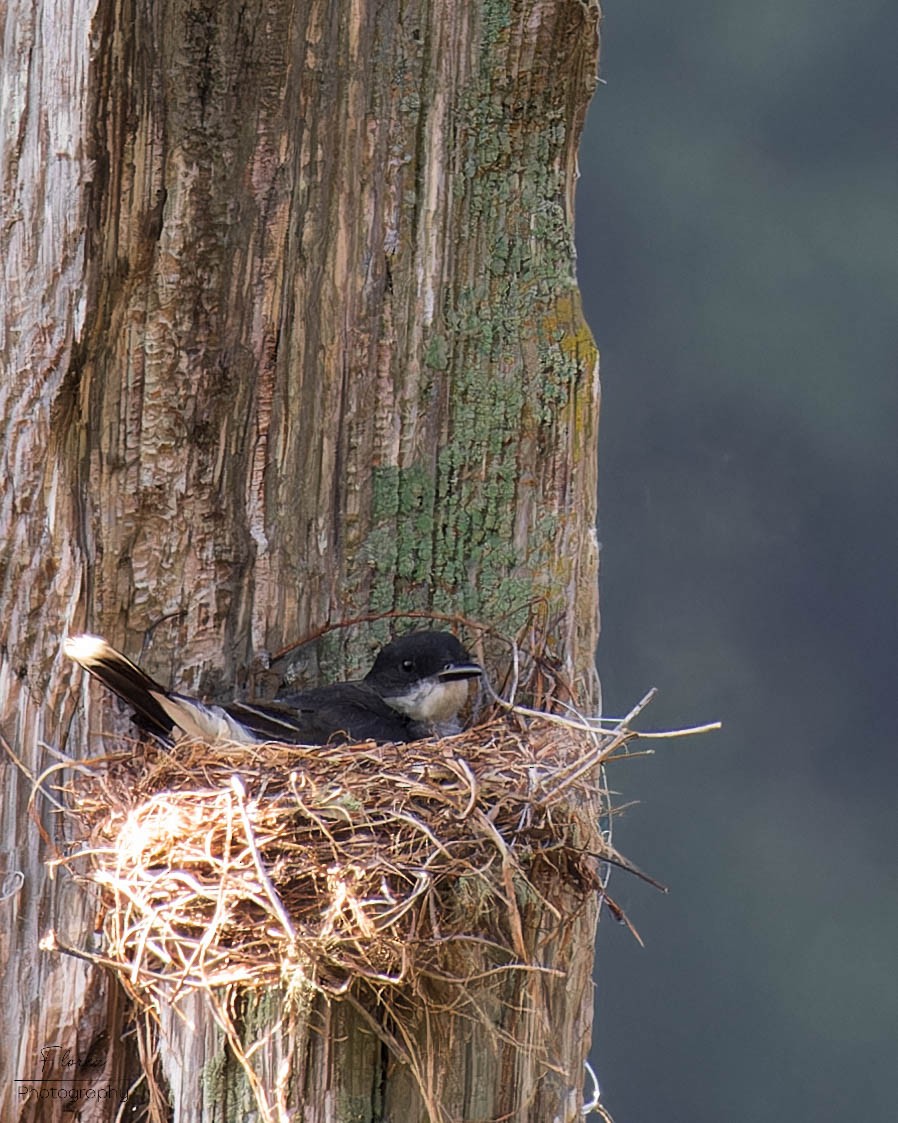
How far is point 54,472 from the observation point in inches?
141

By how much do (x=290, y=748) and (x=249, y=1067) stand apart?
0.64m

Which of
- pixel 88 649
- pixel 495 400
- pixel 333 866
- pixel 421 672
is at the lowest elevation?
pixel 333 866

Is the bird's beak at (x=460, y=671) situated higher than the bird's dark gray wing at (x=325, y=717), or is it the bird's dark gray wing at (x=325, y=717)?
the bird's beak at (x=460, y=671)

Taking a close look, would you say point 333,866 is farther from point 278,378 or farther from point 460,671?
point 278,378

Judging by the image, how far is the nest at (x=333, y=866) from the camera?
314 cm

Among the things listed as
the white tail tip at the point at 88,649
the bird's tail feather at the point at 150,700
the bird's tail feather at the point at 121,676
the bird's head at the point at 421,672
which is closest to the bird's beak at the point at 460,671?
the bird's head at the point at 421,672

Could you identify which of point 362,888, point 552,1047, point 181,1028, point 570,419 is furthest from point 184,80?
point 552,1047

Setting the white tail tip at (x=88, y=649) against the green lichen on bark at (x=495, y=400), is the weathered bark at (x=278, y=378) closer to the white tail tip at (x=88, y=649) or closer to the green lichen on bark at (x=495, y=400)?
the green lichen on bark at (x=495, y=400)

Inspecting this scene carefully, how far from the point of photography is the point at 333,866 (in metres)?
3.17

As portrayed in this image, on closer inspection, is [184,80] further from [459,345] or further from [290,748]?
[290,748]

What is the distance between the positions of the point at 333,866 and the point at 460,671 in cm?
92

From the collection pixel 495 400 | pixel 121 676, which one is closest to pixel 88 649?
pixel 121 676

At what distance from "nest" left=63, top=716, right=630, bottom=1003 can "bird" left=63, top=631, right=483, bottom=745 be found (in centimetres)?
17

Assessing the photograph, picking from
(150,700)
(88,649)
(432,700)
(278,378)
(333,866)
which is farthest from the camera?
(432,700)
